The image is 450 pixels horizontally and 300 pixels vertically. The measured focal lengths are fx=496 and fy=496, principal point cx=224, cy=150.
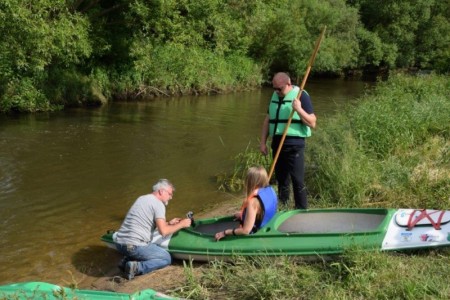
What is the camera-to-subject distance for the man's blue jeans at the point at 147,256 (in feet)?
16.5

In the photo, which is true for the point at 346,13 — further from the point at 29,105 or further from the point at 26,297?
the point at 26,297

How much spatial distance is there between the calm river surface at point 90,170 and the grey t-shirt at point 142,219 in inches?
24.3

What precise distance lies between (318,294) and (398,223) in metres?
1.26

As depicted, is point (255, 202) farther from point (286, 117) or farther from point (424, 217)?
point (424, 217)

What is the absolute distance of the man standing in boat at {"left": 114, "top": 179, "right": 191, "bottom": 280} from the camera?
5.04 metres

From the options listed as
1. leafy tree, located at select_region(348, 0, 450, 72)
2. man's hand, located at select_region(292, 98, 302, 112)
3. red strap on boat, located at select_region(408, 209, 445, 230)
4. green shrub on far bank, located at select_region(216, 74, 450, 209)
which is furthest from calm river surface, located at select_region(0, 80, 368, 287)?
leafy tree, located at select_region(348, 0, 450, 72)

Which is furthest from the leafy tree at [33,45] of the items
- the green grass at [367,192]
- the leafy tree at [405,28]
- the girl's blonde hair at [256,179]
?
the leafy tree at [405,28]

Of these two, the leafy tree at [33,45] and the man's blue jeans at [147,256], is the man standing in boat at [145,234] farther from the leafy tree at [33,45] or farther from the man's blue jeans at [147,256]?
the leafy tree at [33,45]

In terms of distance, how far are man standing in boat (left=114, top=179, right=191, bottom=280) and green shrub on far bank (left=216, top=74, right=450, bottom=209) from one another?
203 centimetres

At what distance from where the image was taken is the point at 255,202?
4.79m

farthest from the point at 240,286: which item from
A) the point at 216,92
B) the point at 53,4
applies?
the point at 216,92

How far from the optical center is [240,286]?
4.06m

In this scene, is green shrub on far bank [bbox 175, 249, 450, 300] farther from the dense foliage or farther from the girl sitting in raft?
the dense foliage

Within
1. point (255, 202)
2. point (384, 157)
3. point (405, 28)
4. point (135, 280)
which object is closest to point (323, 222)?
point (255, 202)
